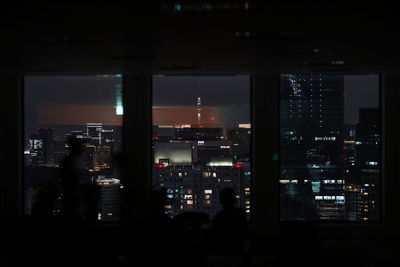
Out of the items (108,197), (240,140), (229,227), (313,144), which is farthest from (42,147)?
(313,144)

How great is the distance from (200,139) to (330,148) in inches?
109

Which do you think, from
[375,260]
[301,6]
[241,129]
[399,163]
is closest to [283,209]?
[241,129]

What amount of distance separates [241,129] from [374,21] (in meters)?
6.36

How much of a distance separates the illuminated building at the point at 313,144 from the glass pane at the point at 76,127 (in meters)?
3.57

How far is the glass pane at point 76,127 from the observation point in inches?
404

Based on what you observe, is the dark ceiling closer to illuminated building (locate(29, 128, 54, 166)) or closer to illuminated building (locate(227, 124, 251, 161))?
illuminated building (locate(227, 124, 251, 161))

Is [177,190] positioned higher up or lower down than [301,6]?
lower down

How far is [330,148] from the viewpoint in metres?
10.3

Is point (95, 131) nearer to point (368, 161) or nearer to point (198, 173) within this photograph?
point (198, 173)

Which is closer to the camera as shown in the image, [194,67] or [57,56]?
[57,56]

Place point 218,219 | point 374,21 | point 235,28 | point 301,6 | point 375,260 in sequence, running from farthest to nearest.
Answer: point 218,219 → point 375,260 → point 235,28 → point 374,21 → point 301,6

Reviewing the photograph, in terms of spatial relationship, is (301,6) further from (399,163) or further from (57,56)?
(399,163)

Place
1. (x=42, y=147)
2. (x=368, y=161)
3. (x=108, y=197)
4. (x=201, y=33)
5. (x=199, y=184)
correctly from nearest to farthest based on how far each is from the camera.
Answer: (x=201, y=33), (x=199, y=184), (x=368, y=161), (x=108, y=197), (x=42, y=147)

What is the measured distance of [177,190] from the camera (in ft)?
33.1
